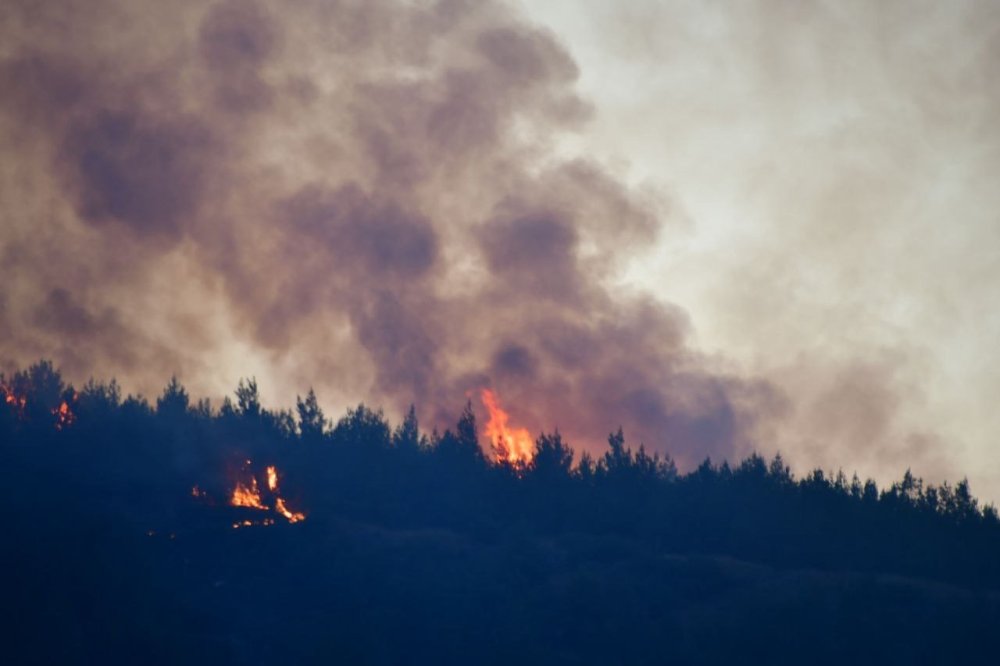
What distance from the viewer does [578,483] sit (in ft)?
507

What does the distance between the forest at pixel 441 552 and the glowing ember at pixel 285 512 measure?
48cm

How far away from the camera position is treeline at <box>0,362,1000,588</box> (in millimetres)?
136500

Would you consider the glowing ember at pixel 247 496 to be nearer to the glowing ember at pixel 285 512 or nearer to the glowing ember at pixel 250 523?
the glowing ember at pixel 285 512

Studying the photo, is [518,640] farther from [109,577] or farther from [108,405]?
[108,405]

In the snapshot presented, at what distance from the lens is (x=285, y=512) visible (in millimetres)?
138125

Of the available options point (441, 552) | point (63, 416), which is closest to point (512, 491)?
point (441, 552)

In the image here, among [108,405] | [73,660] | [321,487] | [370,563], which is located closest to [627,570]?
[370,563]

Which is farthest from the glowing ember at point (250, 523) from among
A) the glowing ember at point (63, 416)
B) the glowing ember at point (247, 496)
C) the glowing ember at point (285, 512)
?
the glowing ember at point (63, 416)

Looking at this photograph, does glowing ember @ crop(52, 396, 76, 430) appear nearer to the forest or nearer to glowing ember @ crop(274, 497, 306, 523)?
the forest

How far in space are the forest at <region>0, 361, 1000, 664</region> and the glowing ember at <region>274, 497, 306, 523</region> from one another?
0.48 metres

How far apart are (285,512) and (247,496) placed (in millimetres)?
5689

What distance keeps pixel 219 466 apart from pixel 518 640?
5604 centimetres

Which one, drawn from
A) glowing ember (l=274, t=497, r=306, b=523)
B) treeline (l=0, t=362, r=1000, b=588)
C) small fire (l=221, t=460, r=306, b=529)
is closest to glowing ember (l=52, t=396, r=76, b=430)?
treeline (l=0, t=362, r=1000, b=588)

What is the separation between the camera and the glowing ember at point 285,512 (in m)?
136
